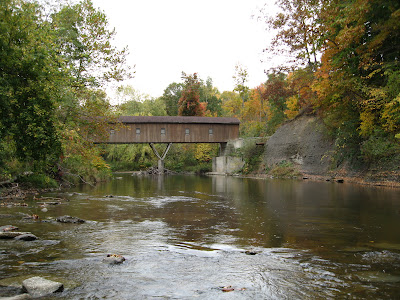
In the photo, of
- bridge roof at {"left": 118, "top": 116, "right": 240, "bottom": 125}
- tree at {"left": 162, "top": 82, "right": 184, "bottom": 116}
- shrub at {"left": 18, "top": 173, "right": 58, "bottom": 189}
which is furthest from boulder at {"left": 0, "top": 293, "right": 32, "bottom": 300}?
tree at {"left": 162, "top": 82, "right": 184, "bottom": 116}

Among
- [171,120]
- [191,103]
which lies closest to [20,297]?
[171,120]

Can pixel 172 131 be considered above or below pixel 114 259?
above

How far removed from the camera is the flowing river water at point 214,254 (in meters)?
4.07

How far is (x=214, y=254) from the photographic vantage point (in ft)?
18.3

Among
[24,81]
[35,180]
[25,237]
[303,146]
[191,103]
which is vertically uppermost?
[191,103]

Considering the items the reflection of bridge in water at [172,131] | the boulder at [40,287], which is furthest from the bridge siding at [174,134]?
the boulder at [40,287]

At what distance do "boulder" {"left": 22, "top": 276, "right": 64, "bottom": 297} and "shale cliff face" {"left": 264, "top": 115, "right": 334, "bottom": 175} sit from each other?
2478 cm

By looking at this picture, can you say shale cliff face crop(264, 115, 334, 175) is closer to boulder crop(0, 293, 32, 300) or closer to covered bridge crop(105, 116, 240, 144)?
covered bridge crop(105, 116, 240, 144)

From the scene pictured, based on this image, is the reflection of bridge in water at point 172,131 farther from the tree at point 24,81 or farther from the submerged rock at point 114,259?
the submerged rock at point 114,259

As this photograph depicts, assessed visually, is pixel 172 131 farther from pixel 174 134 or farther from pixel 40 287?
pixel 40 287

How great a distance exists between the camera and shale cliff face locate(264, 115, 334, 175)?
27.8 meters

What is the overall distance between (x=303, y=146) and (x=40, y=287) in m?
29.1

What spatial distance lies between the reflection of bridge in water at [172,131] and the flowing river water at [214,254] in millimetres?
27830

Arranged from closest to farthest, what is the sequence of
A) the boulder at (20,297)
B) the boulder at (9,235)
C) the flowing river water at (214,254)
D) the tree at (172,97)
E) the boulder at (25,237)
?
the boulder at (20,297) → the flowing river water at (214,254) → the boulder at (25,237) → the boulder at (9,235) → the tree at (172,97)
